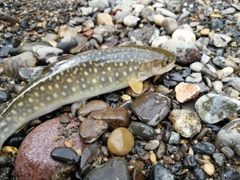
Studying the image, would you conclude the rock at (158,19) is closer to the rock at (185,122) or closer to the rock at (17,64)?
the rock at (185,122)

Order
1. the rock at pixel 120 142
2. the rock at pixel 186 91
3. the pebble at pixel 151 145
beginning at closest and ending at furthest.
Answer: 1. the rock at pixel 120 142
2. the pebble at pixel 151 145
3. the rock at pixel 186 91

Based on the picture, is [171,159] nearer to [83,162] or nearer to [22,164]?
[83,162]

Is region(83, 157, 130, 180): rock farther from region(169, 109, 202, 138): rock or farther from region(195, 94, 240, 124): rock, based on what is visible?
region(195, 94, 240, 124): rock

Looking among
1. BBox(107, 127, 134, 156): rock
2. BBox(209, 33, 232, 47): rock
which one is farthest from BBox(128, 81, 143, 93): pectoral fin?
BBox(209, 33, 232, 47): rock

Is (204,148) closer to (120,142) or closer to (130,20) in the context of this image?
(120,142)

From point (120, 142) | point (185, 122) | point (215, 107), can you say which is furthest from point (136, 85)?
point (215, 107)

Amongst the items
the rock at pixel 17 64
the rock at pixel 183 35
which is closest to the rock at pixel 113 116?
the rock at pixel 17 64
